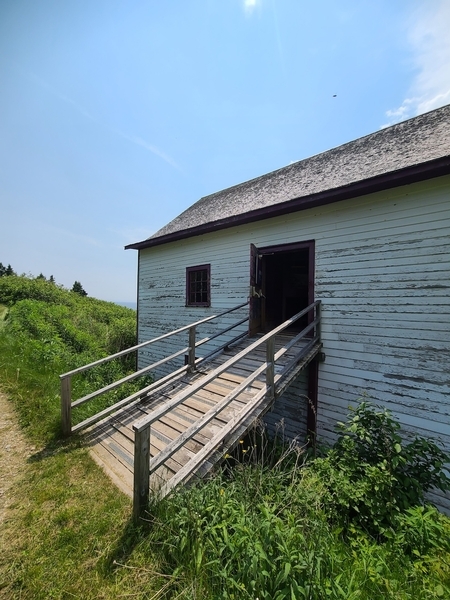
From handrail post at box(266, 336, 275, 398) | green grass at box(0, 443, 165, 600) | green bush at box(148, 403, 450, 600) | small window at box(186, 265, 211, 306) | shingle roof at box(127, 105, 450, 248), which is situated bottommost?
green grass at box(0, 443, 165, 600)

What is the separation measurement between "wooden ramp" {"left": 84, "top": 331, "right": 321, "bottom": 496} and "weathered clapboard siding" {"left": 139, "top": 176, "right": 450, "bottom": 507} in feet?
2.59

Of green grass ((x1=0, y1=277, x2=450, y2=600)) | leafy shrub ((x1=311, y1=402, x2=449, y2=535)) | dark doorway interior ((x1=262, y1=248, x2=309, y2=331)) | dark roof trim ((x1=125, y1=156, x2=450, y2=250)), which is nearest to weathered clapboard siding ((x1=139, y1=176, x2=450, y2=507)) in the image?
dark roof trim ((x1=125, y1=156, x2=450, y2=250))

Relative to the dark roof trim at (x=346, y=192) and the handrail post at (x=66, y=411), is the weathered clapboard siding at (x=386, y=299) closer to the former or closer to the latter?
the dark roof trim at (x=346, y=192)

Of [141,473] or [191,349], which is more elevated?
[191,349]

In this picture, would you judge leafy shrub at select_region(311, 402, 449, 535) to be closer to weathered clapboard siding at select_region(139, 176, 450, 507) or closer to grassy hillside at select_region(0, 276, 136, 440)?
weathered clapboard siding at select_region(139, 176, 450, 507)

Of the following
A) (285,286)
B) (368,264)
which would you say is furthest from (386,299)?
(285,286)

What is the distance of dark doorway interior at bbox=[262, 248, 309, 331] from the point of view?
764 cm

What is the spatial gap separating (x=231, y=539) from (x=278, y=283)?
706 cm

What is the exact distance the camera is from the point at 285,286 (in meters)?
8.74

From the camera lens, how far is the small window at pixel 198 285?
24.9 ft

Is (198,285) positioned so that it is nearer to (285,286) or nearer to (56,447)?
(285,286)

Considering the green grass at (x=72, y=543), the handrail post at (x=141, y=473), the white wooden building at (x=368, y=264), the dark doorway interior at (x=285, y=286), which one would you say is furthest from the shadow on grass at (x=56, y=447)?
the dark doorway interior at (x=285, y=286)

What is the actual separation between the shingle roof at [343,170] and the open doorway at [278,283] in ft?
3.01

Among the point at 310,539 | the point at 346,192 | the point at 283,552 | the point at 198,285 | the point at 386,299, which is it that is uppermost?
the point at 346,192
